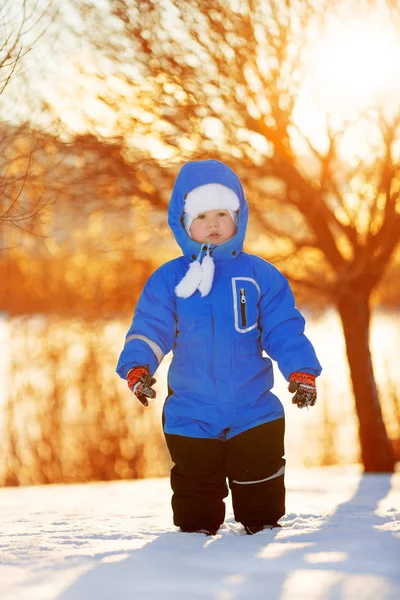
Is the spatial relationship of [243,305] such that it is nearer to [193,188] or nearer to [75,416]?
[193,188]

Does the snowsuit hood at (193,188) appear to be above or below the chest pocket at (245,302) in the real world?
above

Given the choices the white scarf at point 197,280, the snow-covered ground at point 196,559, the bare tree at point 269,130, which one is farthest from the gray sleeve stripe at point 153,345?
the bare tree at point 269,130

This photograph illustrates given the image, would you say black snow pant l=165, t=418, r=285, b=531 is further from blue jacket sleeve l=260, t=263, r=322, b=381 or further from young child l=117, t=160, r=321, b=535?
blue jacket sleeve l=260, t=263, r=322, b=381

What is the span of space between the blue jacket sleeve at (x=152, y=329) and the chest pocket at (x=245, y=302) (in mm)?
262

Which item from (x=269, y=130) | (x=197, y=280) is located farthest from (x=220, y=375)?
(x=269, y=130)

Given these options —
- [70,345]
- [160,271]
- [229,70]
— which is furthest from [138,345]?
[70,345]

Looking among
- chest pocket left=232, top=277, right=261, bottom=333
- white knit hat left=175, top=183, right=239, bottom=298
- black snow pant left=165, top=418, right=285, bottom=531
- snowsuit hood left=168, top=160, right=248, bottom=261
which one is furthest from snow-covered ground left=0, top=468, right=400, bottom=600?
snowsuit hood left=168, top=160, right=248, bottom=261

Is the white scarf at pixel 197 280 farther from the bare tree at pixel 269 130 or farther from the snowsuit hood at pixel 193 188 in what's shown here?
the bare tree at pixel 269 130

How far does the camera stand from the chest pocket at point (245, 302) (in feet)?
10.3

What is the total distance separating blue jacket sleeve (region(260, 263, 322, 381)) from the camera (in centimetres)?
313

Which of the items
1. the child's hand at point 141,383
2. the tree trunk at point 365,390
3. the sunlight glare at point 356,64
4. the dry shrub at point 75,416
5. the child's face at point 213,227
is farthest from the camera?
the dry shrub at point 75,416

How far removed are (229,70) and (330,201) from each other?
4.70 ft

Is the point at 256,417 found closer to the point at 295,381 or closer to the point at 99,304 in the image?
the point at 295,381

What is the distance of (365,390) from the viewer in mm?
6961
